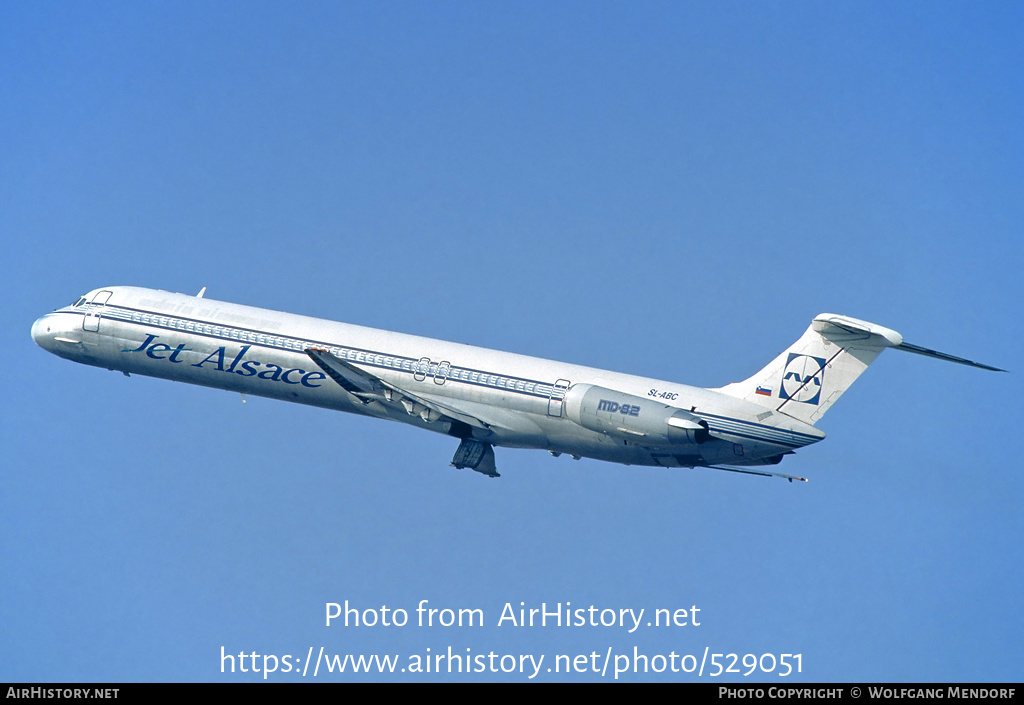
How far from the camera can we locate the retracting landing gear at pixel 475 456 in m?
49.2

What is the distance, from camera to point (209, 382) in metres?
52.9

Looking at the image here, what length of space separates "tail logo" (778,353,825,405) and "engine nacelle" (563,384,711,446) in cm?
284

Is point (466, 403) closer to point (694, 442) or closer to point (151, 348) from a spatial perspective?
point (694, 442)

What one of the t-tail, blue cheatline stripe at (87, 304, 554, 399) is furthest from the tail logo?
blue cheatline stripe at (87, 304, 554, 399)

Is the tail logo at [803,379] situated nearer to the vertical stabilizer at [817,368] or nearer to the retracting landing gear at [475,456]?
the vertical stabilizer at [817,368]

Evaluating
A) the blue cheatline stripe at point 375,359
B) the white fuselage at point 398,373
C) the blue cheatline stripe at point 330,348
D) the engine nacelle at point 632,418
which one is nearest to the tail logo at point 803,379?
the white fuselage at point 398,373

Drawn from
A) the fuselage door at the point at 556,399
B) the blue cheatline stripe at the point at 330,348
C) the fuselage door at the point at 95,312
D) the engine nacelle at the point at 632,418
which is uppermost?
the fuselage door at the point at 95,312

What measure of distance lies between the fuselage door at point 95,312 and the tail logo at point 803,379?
24.9 m

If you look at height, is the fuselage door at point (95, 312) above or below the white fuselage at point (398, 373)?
above

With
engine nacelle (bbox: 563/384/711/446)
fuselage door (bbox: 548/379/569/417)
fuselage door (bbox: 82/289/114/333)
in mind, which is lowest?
engine nacelle (bbox: 563/384/711/446)

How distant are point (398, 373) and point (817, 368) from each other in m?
13.8

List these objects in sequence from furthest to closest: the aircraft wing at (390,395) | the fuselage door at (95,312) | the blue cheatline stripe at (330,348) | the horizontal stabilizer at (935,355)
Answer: the fuselage door at (95,312) < the blue cheatline stripe at (330,348) < the aircraft wing at (390,395) < the horizontal stabilizer at (935,355)

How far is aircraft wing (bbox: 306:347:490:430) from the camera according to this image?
47.8 meters

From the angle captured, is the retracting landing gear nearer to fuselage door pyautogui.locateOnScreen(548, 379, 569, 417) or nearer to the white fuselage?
the white fuselage
